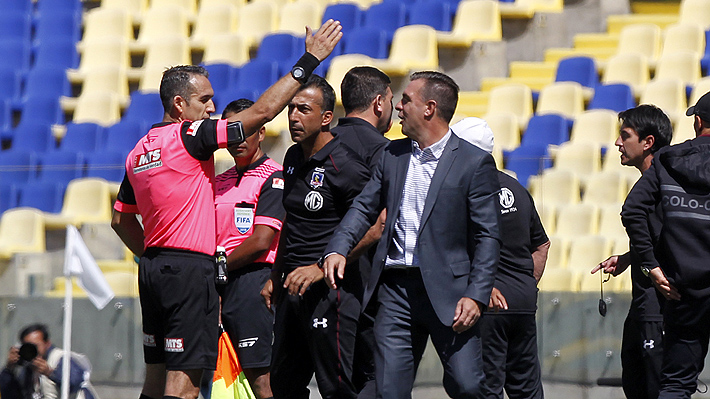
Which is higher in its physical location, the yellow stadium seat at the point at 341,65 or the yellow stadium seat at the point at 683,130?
the yellow stadium seat at the point at 341,65

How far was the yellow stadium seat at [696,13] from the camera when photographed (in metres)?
12.6

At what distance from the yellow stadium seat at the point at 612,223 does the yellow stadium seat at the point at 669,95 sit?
8.08 feet

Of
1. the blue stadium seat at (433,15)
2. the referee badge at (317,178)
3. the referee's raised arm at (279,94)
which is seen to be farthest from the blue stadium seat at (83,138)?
the referee's raised arm at (279,94)

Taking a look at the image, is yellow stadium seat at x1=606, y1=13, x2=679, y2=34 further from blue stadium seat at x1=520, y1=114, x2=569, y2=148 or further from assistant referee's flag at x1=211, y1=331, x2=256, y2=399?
assistant referee's flag at x1=211, y1=331, x2=256, y2=399

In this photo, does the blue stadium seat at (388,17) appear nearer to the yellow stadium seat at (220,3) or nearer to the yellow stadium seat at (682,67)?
the yellow stadium seat at (220,3)

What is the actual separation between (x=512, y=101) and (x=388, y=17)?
2526 millimetres

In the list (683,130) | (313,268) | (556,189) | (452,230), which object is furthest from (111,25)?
(452,230)

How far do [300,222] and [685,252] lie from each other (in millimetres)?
2053

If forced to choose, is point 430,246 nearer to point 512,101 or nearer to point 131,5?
point 512,101

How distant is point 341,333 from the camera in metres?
5.62

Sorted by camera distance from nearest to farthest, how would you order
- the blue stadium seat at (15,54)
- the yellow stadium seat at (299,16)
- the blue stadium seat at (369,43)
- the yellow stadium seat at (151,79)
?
the blue stadium seat at (369,43), the yellow stadium seat at (151,79), the yellow stadium seat at (299,16), the blue stadium seat at (15,54)

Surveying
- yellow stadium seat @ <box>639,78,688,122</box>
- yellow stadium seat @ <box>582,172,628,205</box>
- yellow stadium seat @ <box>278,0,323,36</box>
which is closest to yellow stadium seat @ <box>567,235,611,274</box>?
yellow stadium seat @ <box>582,172,628,205</box>

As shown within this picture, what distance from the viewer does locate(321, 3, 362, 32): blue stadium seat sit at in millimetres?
13961

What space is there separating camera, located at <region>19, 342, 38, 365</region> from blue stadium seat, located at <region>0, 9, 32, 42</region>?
822cm
